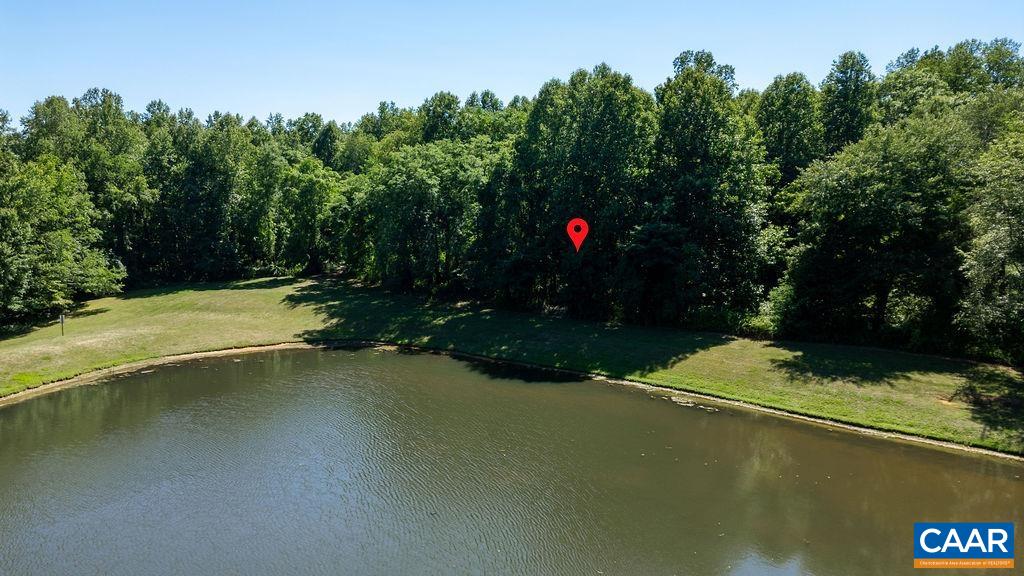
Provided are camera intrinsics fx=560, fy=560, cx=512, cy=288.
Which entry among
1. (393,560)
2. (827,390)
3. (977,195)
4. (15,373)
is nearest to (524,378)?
(827,390)

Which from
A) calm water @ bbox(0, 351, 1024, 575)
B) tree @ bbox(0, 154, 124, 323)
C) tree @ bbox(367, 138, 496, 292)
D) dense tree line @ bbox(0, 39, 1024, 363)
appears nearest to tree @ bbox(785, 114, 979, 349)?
dense tree line @ bbox(0, 39, 1024, 363)

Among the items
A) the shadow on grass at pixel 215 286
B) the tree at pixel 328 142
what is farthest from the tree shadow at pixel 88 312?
the tree at pixel 328 142

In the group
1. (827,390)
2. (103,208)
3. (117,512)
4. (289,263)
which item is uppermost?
(103,208)

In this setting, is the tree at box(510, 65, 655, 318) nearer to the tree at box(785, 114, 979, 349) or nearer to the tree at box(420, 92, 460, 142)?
the tree at box(785, 114, 979, 349)

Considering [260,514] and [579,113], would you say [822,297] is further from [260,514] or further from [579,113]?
[260,514]

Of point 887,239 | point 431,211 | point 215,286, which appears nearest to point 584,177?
point 431,211

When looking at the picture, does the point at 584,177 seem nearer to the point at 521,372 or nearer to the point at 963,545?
the point at 521,372

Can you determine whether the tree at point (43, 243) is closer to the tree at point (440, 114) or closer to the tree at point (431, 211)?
the tree at point (431, 211)
